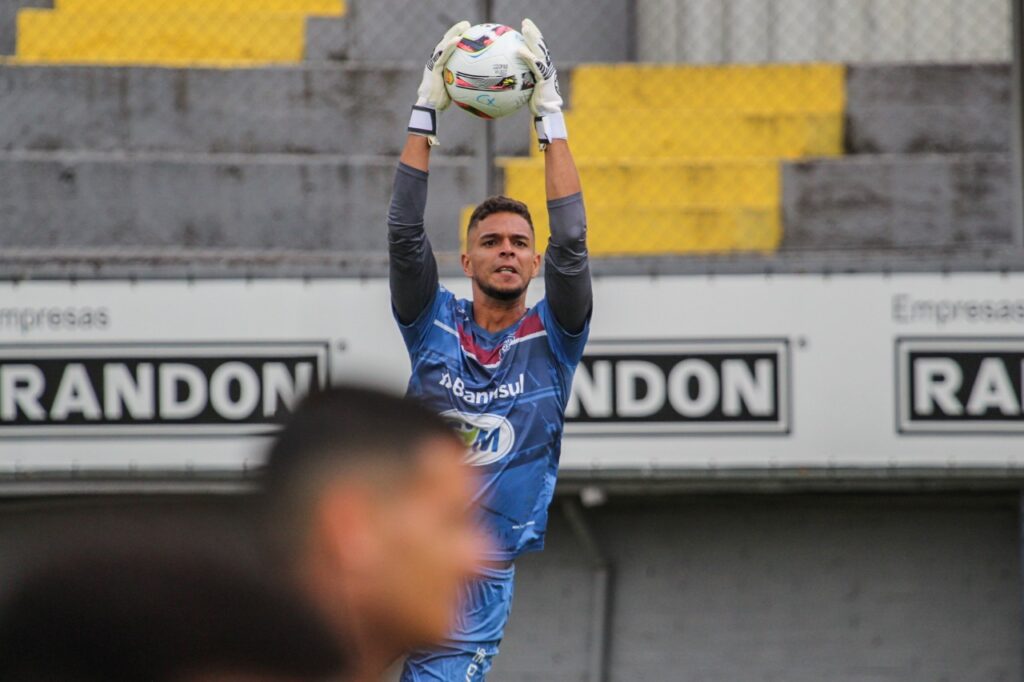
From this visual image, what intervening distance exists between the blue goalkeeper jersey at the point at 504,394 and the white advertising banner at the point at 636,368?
1385mm

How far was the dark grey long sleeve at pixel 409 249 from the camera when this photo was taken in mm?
4145

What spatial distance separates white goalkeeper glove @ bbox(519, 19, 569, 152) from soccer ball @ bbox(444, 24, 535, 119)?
1.4 inches

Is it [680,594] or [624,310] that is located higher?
[624,310]

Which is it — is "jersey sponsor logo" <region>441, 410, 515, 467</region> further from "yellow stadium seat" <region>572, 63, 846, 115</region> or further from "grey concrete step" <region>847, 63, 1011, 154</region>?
"grey concrete step" <region>847, 63, 1011, 154</region>

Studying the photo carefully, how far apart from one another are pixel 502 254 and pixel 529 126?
3.85 meters

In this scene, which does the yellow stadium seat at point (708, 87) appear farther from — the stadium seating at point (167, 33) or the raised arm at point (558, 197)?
the raised arm at point (558, 197)

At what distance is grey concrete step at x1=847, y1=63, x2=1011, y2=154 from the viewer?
315 inches

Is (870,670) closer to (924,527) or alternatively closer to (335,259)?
(924,527)

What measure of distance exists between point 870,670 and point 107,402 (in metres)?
3.30

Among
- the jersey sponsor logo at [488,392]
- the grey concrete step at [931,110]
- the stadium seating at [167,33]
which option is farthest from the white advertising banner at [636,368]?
the stadium seating at [167,33]

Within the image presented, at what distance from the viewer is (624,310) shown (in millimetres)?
5832

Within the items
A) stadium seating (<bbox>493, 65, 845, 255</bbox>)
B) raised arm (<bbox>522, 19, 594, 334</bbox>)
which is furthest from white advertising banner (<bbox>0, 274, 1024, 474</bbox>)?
raised arm (<bbox>522, 19, 594, 334</bbox>)

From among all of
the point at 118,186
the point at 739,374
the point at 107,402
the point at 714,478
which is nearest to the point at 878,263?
the point at 739,374

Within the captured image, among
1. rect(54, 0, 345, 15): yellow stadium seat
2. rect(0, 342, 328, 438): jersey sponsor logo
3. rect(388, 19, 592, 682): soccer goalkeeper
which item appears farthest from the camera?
rect(54, 0, 345, 15): yellow stadium seat
